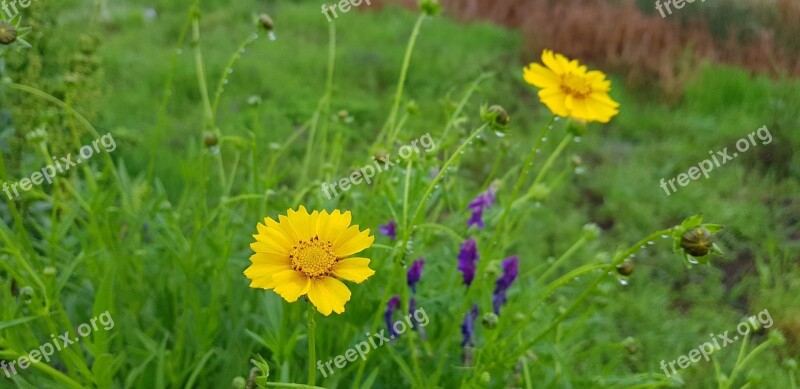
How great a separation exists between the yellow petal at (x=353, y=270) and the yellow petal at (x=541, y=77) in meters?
0.40

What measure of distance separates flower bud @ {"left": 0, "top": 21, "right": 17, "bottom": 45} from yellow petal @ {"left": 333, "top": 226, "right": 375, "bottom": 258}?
0.51m

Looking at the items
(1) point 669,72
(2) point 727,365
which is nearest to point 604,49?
(1) point 669,72

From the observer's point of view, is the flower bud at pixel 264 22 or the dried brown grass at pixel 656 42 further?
the dried brown grass at pixel 656 42

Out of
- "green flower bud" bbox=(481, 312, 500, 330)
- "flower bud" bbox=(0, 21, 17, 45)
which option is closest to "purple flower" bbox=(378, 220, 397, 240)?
"green flower bud" bbox=(481, 312, 500, 330)

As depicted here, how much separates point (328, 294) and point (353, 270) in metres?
0.04

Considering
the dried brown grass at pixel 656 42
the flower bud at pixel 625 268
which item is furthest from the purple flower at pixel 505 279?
the dried brown grass at pixel 656 42

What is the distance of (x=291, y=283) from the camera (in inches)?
31.8

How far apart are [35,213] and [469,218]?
1.06 metres

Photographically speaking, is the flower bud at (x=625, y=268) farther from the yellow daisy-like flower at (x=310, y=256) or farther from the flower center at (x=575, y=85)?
the yellow daisy-like flower at (x=310, y=256)

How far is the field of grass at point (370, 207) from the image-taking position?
122 cm

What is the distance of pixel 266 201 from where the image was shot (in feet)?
4.16

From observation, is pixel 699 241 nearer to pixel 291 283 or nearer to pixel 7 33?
pixel 291 283

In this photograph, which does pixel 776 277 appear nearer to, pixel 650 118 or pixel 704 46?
pixel 650 118

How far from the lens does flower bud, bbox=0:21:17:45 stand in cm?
94
